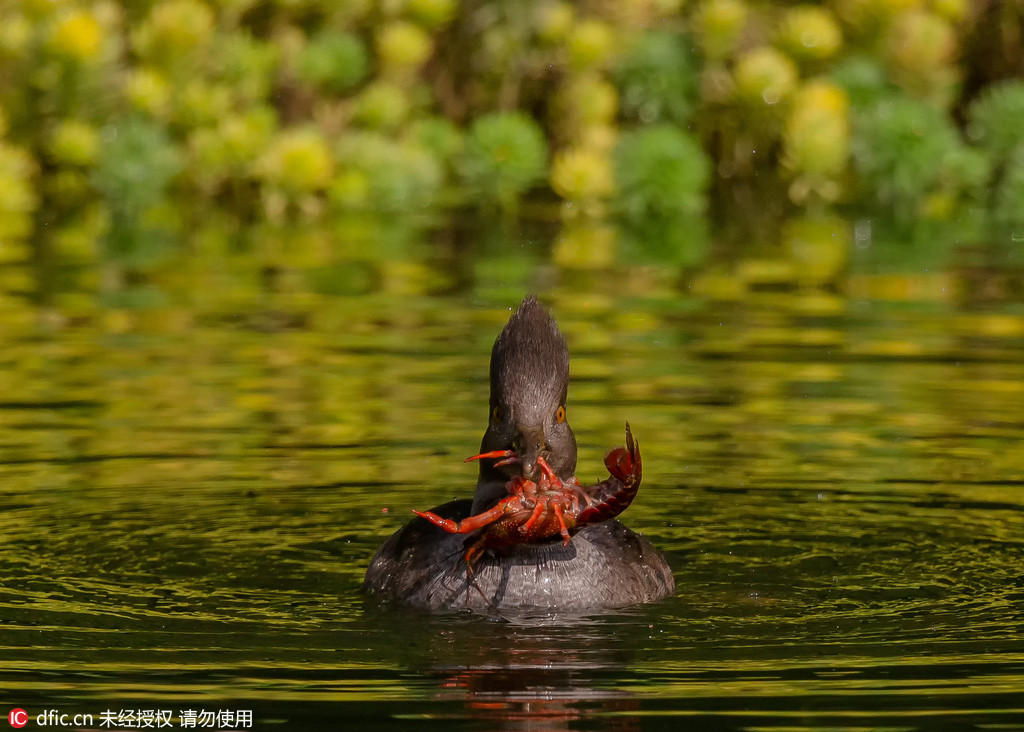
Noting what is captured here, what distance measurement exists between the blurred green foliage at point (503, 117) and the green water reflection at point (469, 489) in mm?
3219

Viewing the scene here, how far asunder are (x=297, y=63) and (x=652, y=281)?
5.51 metres

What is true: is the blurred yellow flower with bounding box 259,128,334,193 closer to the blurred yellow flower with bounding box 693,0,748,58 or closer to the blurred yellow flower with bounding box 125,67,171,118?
the blurred yellow flower with bounding box 125,67,171,118

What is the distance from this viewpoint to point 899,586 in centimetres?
685

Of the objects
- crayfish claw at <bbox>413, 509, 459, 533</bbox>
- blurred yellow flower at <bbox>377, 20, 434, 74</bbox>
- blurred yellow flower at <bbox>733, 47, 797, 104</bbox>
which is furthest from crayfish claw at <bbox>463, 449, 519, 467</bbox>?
blurred yellow flower at <bbox>377, 20, 434, 74</bbox>

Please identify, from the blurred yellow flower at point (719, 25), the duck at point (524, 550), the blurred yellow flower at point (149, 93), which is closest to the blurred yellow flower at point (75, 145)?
the blurred yellow flower at point (149, 93)

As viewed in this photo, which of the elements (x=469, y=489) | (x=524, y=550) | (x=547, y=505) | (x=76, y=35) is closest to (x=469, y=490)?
(x=469, y=489)

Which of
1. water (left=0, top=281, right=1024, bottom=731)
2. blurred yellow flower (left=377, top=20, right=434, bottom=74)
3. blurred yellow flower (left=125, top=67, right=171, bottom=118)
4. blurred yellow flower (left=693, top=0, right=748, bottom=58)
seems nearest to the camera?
water (left=0, top=281, right=1024, bottom=731)

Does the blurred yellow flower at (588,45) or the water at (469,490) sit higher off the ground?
the blurred yellow flower at (588,45)

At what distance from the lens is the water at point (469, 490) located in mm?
5512

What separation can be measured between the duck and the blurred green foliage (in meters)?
8.72

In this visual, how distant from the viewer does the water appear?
217 inches

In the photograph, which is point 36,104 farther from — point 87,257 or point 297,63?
point 87,257

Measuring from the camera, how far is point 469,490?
8.38m

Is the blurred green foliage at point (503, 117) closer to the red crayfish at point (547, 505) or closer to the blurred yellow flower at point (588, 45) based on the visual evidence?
the blurred yellow flower at point (588, 45)
